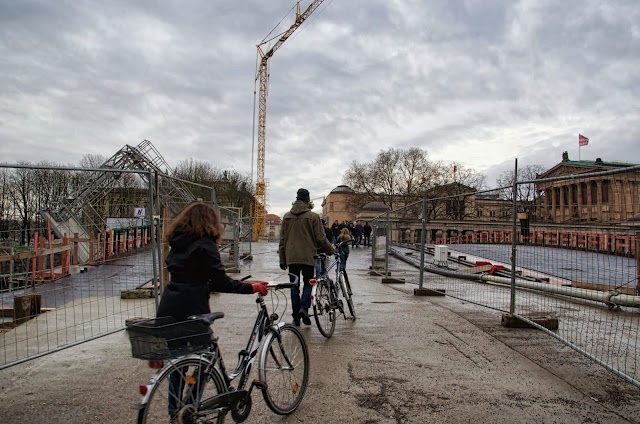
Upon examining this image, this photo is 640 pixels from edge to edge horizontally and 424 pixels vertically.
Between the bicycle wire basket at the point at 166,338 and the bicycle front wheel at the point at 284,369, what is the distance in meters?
0.63

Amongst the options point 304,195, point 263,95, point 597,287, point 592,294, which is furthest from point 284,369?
point 263,95

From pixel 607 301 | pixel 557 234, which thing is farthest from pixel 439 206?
pixel 557 234

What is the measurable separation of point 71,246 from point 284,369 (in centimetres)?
439

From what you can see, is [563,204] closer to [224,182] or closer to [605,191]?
[605,191]

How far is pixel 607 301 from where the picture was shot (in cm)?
786

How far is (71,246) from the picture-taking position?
20.9 ft

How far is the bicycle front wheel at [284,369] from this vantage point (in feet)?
10.7

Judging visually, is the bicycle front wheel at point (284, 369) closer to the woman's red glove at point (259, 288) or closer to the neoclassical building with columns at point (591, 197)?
the woman's red glove at point (259, 288)

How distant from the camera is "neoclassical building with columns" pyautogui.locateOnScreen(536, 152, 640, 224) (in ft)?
15.1

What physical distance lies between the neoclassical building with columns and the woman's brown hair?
12.8 feet

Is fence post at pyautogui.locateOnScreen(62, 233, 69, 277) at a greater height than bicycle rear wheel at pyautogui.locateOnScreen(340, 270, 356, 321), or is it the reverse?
fence post at pyautogui.locateOnScreen(62, 233, 69, 277)

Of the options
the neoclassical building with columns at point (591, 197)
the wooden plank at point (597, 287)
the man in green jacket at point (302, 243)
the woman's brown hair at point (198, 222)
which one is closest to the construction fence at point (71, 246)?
the man in green jacket at point (302, 243)

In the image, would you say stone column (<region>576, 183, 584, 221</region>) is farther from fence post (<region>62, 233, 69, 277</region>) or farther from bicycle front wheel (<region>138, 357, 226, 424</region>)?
fence post (<region>62, 233, 69, 277</region>)

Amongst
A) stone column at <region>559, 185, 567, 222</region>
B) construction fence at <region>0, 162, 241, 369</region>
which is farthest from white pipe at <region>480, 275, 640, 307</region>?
construction fence at <region>0, 162, 241, 369</region>
